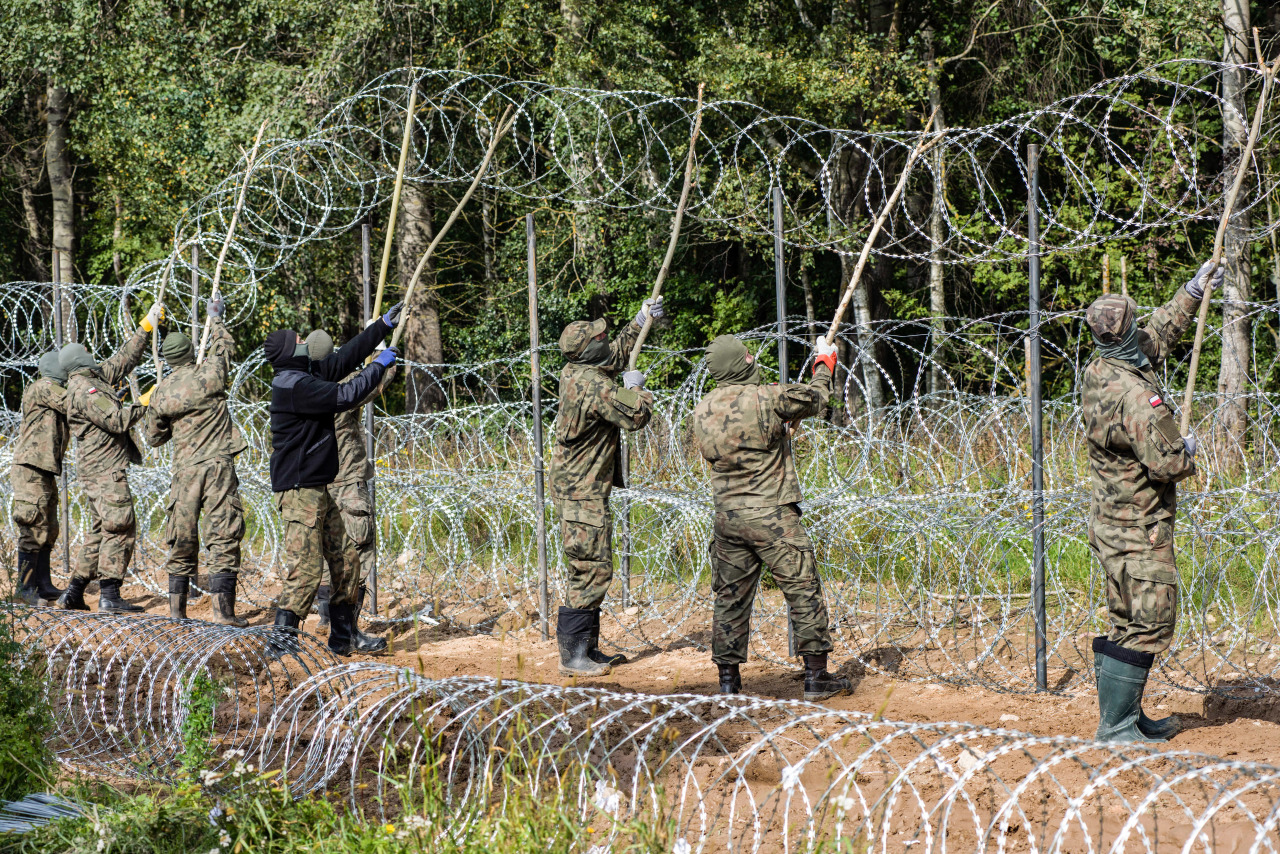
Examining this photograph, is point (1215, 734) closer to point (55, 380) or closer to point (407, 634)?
point (407, 634)

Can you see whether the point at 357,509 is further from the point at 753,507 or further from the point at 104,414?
the point at 753,507

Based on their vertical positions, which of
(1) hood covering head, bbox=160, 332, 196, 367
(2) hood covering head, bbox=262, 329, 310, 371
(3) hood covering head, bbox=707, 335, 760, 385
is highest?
(1) hood covering head, bbox=160, 332, 196, 367

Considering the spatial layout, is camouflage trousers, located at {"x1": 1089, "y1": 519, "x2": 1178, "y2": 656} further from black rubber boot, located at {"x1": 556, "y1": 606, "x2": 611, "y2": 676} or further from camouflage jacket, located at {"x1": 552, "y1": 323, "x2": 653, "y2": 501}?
black rubber boot, located at {"x1": 556, "y1": 606, "x2": 611, "y2": 676}

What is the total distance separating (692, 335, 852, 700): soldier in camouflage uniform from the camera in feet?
20.7

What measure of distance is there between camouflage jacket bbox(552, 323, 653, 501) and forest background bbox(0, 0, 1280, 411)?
8.20 metres

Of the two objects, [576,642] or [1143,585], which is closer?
[1143,585]

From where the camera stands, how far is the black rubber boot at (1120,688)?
518 centimetres

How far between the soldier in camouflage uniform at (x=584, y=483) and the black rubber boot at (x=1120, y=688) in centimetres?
285

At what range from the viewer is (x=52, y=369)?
960 centimetres

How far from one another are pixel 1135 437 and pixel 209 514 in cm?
580

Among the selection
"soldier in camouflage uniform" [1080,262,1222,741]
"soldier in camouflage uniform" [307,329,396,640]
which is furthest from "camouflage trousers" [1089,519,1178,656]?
"soldier in camouflage uniform" [307,329,396,640]

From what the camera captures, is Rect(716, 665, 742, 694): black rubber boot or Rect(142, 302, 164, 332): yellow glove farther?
Rect(142, 302, 164, 332): yellow glove

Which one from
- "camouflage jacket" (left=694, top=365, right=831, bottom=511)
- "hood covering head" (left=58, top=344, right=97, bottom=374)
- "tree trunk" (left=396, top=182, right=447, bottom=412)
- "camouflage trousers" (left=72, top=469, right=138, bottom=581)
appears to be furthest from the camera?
"tree trunk" (left=396, top=182, right=447, bottom=412)

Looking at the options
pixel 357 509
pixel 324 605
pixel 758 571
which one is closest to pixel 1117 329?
pixel 758 571
